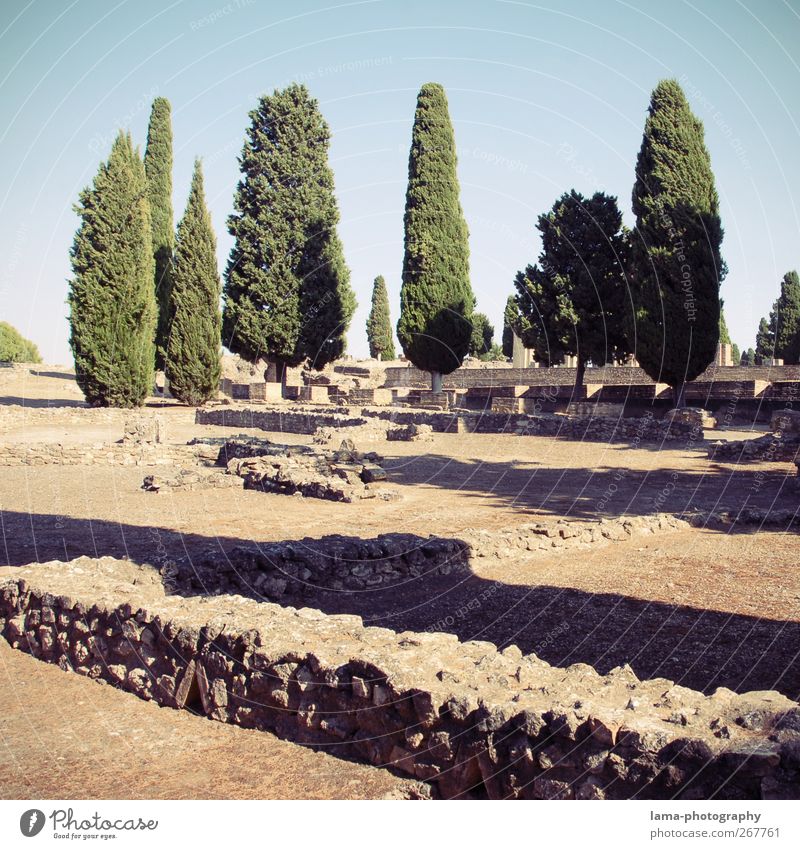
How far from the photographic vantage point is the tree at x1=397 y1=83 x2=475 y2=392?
116 ft

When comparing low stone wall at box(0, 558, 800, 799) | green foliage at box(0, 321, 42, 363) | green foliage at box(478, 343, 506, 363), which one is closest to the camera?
low stone wall at box(0, 558, 800, 799)

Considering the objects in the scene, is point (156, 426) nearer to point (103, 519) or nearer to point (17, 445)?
point (17, 445)

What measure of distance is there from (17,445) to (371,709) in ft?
59.8

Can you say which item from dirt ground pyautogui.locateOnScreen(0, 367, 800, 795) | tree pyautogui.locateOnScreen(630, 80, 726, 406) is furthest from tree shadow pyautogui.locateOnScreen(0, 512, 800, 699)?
tree pyautogui.locateOnScreen(630, 80, 726, 406)

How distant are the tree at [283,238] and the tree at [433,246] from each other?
4991 mm

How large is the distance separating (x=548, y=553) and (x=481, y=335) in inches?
2361

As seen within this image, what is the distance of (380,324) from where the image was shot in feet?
233

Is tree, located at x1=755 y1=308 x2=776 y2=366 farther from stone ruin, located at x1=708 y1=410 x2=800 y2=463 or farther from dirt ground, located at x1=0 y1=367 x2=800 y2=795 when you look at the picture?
dirt ground, located at x1=0 y1=367 x2=800 y2=795

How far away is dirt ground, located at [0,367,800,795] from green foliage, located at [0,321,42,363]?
171 feet

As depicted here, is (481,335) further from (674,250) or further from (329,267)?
(674,250)

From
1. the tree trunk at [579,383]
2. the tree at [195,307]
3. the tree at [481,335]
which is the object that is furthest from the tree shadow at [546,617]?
the tree at [481,335]

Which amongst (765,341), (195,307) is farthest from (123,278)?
(765,341)

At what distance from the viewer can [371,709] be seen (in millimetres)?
4648
